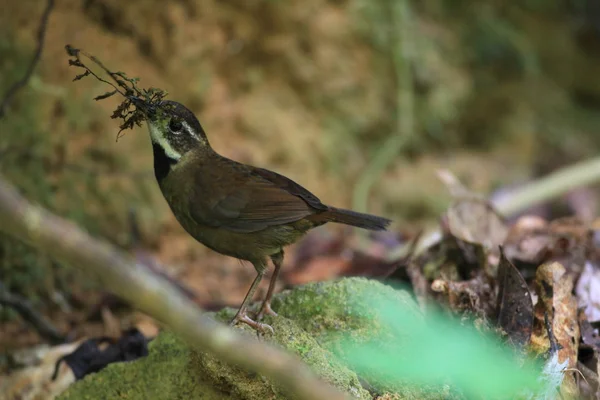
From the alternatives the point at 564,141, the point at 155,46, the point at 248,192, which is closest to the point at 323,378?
the point at 248,192

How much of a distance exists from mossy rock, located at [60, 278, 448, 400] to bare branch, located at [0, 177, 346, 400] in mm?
907

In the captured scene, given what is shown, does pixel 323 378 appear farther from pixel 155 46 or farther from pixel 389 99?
pixel 389 99

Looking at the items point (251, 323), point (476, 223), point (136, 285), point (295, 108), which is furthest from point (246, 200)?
point (295, 108)

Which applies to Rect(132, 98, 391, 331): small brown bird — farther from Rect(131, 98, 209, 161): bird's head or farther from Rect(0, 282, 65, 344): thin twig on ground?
Rect(0, 282, 65, 344): thin twig on ground

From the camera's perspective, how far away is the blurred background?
518 cm

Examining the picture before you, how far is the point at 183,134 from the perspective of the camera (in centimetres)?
326

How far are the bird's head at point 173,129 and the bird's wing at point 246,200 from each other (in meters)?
0.16

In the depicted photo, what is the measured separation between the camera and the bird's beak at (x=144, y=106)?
3.14 metres

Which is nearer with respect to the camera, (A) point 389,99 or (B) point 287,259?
(B) point 287,259

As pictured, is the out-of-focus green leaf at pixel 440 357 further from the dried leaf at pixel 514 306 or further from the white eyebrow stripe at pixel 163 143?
the white eyebrow stripe at pixel 163 143

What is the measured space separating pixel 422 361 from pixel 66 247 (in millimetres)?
1233

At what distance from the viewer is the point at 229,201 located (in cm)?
315

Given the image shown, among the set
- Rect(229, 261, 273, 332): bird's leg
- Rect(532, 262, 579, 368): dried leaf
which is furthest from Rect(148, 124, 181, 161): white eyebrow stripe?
Rect(532, 262, 579, 368): dried leaf

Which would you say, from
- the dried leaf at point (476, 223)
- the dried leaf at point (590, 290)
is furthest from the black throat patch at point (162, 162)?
the dried leaf at point (590, 290)
